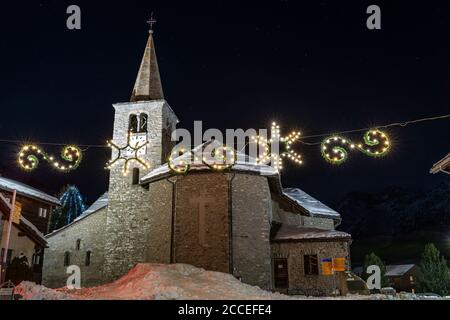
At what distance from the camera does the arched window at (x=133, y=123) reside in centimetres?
2511

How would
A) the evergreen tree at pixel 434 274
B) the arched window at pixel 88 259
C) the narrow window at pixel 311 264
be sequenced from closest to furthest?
1. the narrow window at pixel 311 264
2. the arched window at pixel 88 259
3. the evergreen tree at pixel 434 274

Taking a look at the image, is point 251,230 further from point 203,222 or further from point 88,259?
point 88,259

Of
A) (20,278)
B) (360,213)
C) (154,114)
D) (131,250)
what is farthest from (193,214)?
(360,213)

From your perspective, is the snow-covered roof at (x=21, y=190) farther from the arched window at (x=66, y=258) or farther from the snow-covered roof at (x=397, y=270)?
the snow-covered roof at (x=397, y=270)

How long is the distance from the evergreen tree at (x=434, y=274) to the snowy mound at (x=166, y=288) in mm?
27554

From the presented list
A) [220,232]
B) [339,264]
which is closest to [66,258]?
[220,232]

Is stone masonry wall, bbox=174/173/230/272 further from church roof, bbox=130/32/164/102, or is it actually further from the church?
church roof, bbox=130/32/164/102

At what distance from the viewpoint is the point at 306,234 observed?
19.1 meters

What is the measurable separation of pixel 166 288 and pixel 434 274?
32086mm

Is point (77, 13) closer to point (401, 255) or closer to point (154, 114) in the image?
point (154, 114)

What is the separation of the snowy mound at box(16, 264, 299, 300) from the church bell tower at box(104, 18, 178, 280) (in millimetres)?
7069

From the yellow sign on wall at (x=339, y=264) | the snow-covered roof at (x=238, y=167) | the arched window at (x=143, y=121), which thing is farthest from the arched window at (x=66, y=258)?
the yellow sign on wall at (x=339, y=264)

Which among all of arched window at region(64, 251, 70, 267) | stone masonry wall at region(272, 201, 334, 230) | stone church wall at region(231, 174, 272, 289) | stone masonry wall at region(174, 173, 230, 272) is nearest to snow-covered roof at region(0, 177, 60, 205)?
arched window at region(64, 251, 70, 267)

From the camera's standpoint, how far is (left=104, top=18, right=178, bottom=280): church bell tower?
2241 centimetres
